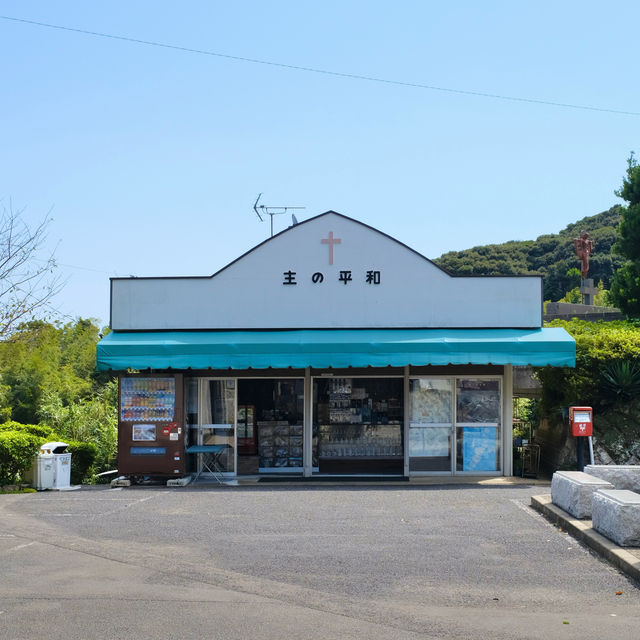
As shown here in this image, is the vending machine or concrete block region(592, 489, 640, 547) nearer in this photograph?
concrete block region(592, 489, 640, 547)

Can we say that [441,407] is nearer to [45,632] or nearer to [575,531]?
[575,531]

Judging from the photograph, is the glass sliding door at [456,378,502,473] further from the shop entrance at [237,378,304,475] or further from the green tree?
the green tree

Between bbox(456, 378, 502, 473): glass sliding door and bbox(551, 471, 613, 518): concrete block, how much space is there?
519 cm

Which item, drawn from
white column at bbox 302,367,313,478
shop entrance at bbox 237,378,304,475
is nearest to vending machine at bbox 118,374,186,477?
shop entrance at bbox 237,378,304,475

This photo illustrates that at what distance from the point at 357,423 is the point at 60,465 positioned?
6.26 metres

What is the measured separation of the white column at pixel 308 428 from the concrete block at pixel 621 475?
20.9 feet

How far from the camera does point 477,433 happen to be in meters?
16.9

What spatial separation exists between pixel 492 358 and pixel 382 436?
3.40 m

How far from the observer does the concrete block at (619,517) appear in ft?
29.0

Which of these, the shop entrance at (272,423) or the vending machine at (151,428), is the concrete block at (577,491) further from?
the vending machine at (151,428)

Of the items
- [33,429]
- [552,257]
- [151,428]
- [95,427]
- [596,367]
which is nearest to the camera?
[151,428]

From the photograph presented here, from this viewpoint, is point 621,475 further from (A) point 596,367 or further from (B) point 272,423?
(B) point 272,423

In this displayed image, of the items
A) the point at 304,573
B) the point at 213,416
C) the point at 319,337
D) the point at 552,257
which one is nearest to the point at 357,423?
the point at 319,337

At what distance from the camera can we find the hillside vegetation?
75.1 meters
